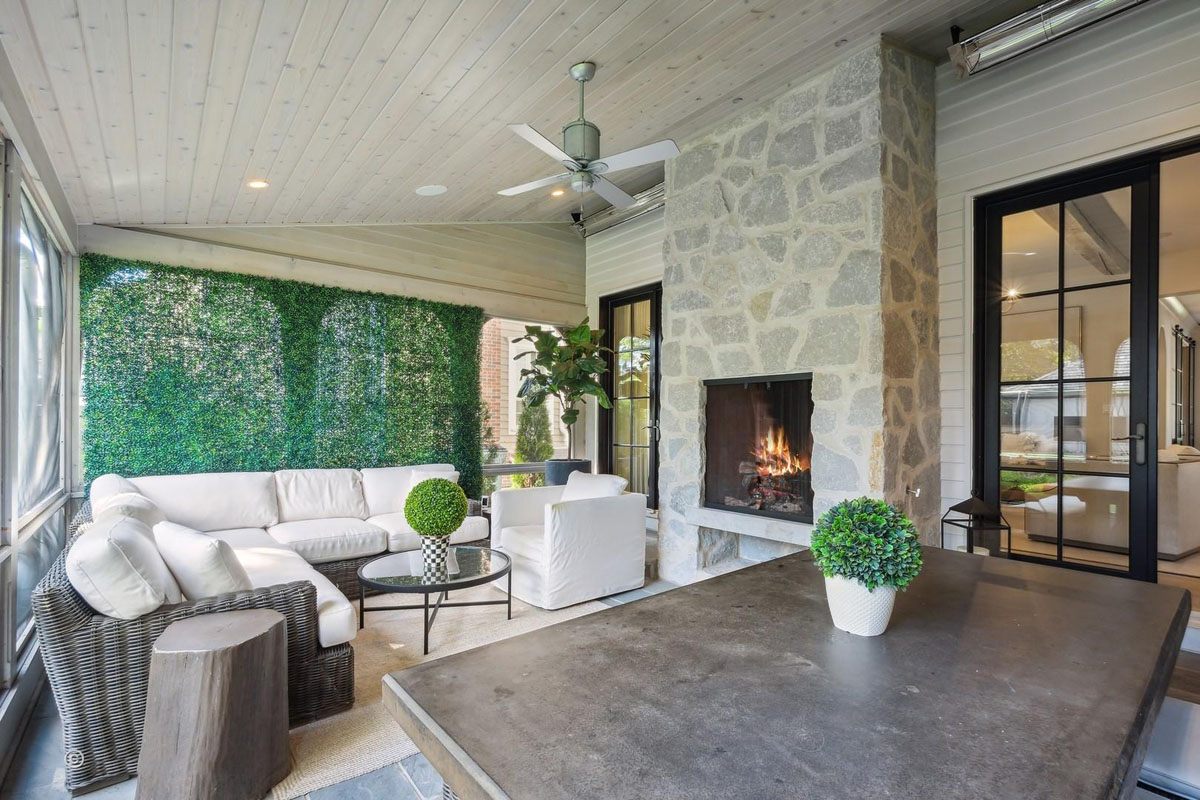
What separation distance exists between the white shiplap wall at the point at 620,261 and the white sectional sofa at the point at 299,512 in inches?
102

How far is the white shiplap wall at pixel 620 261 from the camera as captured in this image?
607 centimetres

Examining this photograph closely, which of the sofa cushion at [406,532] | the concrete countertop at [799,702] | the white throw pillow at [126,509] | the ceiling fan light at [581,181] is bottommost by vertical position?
the sofa cushion at [406,532]

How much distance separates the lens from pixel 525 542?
4.00 metres

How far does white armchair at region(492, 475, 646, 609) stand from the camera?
3.80m

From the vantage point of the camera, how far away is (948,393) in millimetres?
3693

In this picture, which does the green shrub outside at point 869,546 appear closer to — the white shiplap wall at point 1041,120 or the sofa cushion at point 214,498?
the white shiplap wall at point 1041,120

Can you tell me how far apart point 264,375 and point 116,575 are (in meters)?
3.12

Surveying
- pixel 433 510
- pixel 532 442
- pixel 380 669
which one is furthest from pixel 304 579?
pixel 532 442

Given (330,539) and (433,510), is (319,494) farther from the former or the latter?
(433,510)

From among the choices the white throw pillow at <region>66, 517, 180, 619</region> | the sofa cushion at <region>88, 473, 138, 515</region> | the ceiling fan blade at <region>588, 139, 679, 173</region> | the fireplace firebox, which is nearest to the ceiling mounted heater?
the ceiling fan blade at <region>588, 139, 679, 173</region>

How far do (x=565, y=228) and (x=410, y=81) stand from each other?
399cm

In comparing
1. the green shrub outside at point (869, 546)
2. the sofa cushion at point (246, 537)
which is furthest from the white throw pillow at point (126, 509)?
the green shrub outside at point (869, 546)

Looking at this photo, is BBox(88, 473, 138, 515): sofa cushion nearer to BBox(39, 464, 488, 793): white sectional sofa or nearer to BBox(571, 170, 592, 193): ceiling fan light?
BBox(39, 464, 488, 793): white sectional sofa

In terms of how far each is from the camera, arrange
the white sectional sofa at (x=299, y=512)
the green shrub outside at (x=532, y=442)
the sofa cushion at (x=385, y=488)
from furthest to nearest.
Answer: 1. the green shrub outside at (x=532, y=442)
2. the sofa cushion at (x=385, y=488)
3. the white sectional sofa at (x=299, y=512)
